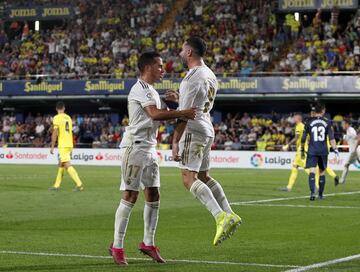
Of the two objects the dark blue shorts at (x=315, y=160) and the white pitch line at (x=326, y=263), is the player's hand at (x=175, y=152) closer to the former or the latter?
the white pitch line at (x=326, y=263)

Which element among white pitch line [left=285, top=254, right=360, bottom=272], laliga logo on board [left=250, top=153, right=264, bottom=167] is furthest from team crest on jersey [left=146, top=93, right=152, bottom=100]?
laliga logo on board [left=250, top=153, right=264, bottom=167]

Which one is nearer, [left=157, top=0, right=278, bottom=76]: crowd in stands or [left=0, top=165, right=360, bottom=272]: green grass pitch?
[left=0, top=165, right=360, bottom=272]: green grass pitch

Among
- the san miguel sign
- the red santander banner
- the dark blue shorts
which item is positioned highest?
the san miguel sign

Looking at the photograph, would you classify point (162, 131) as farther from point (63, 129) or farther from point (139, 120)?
point (139, 120)

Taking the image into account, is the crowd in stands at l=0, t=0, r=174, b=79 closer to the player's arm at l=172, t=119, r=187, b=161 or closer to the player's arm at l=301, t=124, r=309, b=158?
the player's arm at l=301, t=124, r=309, b=158

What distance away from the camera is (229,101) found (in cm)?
4994

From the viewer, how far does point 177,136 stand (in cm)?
1057

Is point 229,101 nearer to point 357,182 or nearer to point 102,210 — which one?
point 357,182

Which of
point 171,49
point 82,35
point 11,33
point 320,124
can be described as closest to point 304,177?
point 320,124

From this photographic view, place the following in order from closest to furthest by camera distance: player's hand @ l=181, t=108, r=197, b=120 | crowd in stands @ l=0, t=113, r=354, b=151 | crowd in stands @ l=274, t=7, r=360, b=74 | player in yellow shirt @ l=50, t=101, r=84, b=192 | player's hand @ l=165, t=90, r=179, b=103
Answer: player's hand @ l=181, t=108, r=197, b=120
player's hand @ l=165, t=90, r=179, b=103
player in yellow shirt @ l=50, t=101, r=84, b=192
crowd in stands @ l=0, t=113, r=354, b=151
crowd in stands @ l=274, t=7, r=360, b=74

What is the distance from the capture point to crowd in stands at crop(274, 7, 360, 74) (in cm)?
4506

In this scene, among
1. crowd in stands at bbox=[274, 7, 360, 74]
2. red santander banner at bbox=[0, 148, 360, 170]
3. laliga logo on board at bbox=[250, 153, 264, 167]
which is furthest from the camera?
crowd in stands at bbox=[274, 7, 360, 74]

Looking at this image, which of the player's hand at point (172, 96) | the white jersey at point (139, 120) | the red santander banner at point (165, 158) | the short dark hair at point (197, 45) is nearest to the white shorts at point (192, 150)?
the player's hand at point (172, 96)

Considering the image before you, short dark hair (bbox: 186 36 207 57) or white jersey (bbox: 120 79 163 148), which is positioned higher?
short dark hair (bbox: 186 36 207 57)
